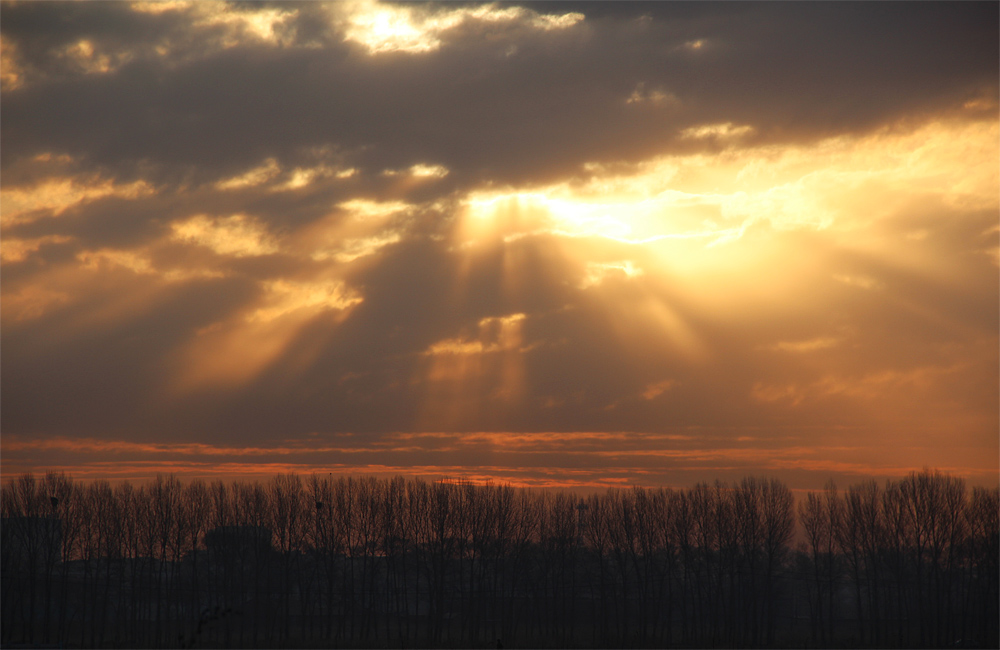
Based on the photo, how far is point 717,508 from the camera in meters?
106

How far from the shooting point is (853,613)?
121875 millimetres

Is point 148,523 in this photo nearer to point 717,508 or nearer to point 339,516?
point 339,516

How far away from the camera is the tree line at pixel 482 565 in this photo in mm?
93438

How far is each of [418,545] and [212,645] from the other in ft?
84.1

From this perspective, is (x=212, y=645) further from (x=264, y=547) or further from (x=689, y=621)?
(x=689, y=621)

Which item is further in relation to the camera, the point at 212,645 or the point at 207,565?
the point at 207,565

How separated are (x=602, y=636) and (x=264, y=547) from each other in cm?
3877

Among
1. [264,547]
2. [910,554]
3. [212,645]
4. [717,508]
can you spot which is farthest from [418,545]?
[910,554]

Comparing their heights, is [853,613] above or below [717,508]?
below

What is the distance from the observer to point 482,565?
4055 inches

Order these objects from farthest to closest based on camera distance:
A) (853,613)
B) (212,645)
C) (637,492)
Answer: (853,613), (637,492), (212,645)

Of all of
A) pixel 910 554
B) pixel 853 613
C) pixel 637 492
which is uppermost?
pixel 637 492

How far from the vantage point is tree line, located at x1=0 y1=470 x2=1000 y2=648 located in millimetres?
93438

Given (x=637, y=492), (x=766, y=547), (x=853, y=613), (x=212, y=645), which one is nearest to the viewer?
(x=212, y=645)
